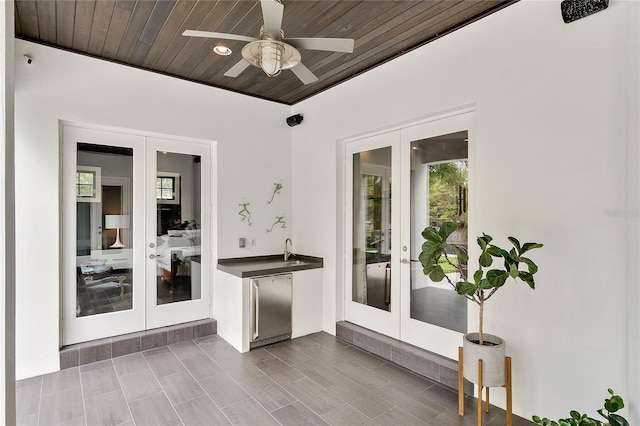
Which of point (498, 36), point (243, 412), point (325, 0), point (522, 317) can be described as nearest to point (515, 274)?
point (522, 317)

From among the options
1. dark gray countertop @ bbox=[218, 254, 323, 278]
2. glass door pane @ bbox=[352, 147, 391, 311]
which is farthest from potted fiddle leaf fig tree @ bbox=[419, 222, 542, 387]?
dark gray countertop @ bbox=[218, 254, 323, 278]

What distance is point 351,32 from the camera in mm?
2867

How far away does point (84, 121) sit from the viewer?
10.8ft

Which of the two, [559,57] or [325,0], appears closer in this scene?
[559,57]

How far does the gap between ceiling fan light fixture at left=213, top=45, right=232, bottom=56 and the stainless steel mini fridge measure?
230 centimetres

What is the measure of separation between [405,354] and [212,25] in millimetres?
3365

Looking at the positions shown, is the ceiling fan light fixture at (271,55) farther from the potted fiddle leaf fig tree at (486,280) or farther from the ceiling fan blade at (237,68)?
the potted fiddle leaf fig tree at (486,280)

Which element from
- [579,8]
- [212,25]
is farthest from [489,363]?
[212,25]

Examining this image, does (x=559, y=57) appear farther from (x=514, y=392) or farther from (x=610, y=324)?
(x=514, y=392)

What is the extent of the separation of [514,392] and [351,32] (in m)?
3.10

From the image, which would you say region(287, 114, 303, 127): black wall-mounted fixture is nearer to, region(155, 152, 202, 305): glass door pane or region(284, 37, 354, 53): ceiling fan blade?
region(155, 152, 202, 305): glass door pane

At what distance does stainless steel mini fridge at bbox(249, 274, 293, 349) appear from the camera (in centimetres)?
361

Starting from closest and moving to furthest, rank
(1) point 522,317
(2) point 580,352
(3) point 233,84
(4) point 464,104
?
(2) point 580,352
(1) point 522,317
(4) point 464,104
(3) point 233,84

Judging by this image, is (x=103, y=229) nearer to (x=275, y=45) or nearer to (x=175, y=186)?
(x=175, y=186)
